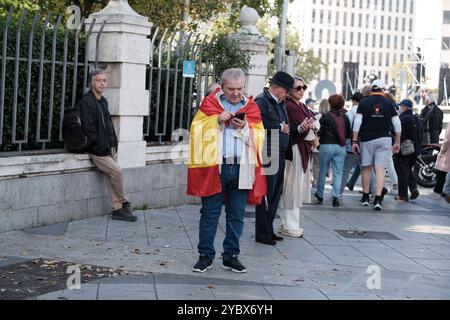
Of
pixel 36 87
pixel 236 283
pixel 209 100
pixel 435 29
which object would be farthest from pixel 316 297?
pixel 435 29

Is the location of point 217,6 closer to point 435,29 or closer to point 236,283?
point 236,283

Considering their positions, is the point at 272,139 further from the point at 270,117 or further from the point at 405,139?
the point at 405,139

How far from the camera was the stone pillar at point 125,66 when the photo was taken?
35.6 feet

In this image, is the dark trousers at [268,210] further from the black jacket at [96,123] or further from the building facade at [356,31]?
the building facade at [356,31]

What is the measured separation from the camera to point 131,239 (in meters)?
9.37

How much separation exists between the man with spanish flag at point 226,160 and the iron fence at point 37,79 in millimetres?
2743

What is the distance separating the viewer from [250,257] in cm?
867

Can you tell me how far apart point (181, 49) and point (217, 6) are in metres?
8.61

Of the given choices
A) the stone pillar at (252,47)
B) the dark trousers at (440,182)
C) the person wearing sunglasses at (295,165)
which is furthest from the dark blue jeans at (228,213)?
the dark trousers at (440,182)

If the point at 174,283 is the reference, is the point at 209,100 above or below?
above

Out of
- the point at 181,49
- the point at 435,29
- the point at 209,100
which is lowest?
the point at 209,100

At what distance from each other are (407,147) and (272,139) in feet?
18.9

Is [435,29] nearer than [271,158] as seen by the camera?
No

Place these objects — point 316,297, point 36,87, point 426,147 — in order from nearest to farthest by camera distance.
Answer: point 316,297, point 36,87, point 426,147
